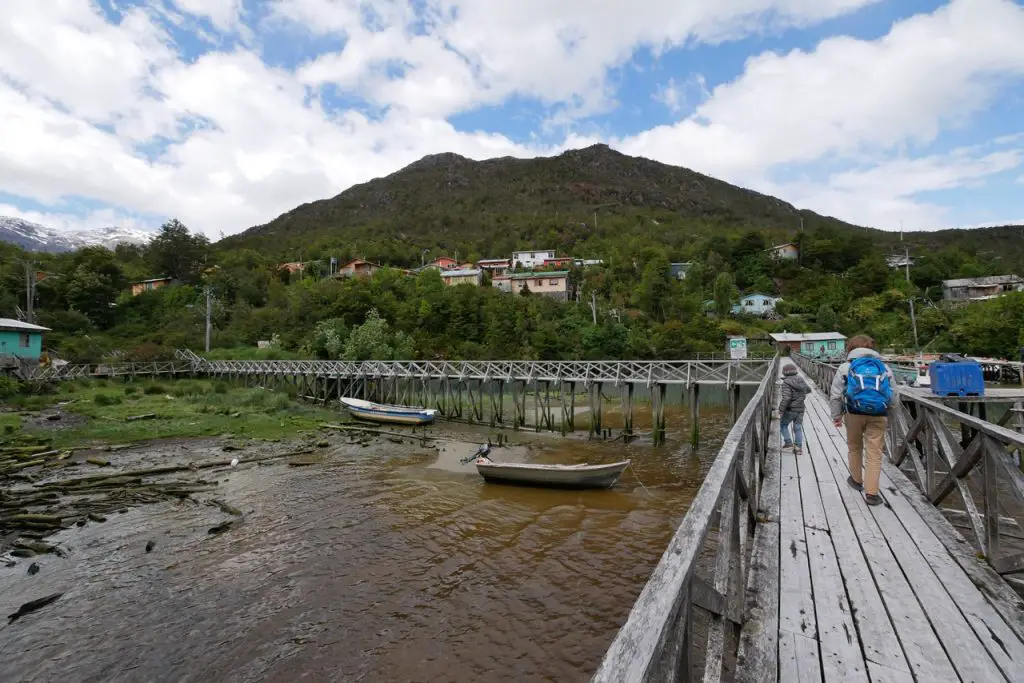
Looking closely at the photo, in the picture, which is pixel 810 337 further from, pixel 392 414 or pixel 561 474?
pixel 561 474

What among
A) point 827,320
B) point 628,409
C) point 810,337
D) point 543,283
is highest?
point 543,283

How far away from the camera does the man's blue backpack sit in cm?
500

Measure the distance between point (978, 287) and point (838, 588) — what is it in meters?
82.9

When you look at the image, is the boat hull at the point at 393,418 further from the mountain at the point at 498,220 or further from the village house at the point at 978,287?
the village house at the point at 978,287

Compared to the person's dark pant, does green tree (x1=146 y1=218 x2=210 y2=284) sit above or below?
above

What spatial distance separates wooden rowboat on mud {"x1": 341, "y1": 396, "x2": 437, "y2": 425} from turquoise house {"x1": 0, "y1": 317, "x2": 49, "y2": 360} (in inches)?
893

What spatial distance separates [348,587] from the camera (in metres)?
8.38

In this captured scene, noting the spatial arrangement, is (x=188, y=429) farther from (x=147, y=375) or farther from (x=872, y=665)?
(x=872, y=665)

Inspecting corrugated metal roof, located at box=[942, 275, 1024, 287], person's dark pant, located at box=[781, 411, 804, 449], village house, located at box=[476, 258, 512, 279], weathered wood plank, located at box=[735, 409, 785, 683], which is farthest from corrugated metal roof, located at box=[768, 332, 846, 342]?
weathered wood plank, located at box=[735, 409, 785, 683]

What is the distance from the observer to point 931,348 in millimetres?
43031

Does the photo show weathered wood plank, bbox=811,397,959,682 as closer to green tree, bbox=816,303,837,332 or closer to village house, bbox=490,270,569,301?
village house, bbox=490,270,569,301

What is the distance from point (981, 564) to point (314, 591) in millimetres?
8859

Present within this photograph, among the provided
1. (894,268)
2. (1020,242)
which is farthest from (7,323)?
(1020,242)

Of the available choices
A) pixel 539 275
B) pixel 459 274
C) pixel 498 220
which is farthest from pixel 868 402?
pixel 498 220
